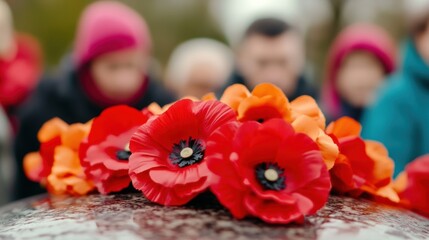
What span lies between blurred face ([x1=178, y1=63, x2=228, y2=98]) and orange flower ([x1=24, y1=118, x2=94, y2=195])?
5247mm

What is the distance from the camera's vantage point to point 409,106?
4305mm

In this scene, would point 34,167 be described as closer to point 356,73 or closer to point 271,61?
point 271,61

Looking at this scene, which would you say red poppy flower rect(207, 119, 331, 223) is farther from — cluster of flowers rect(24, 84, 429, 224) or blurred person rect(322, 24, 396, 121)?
blurred person rect(322, 24, 396, 121)

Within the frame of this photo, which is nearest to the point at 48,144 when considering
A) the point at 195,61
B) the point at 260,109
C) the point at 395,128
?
the point at 260,109

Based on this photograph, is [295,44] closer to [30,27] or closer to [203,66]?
[203,66]

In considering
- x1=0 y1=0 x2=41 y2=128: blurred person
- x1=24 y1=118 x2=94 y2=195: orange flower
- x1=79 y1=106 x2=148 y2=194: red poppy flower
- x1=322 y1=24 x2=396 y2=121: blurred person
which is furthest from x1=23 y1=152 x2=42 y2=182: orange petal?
x1=0 y1=0 x2=41 y2=128: blurred person

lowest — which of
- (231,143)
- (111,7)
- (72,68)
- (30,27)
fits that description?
(231,143)

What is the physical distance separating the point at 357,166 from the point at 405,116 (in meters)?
1.99

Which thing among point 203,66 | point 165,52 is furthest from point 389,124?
point 165,52

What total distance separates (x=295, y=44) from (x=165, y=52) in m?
27.0

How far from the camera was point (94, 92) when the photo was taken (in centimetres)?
551

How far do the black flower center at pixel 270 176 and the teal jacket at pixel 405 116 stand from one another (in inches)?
88.5

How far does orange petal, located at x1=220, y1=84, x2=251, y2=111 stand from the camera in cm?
224

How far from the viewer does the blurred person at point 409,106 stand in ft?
13.7
